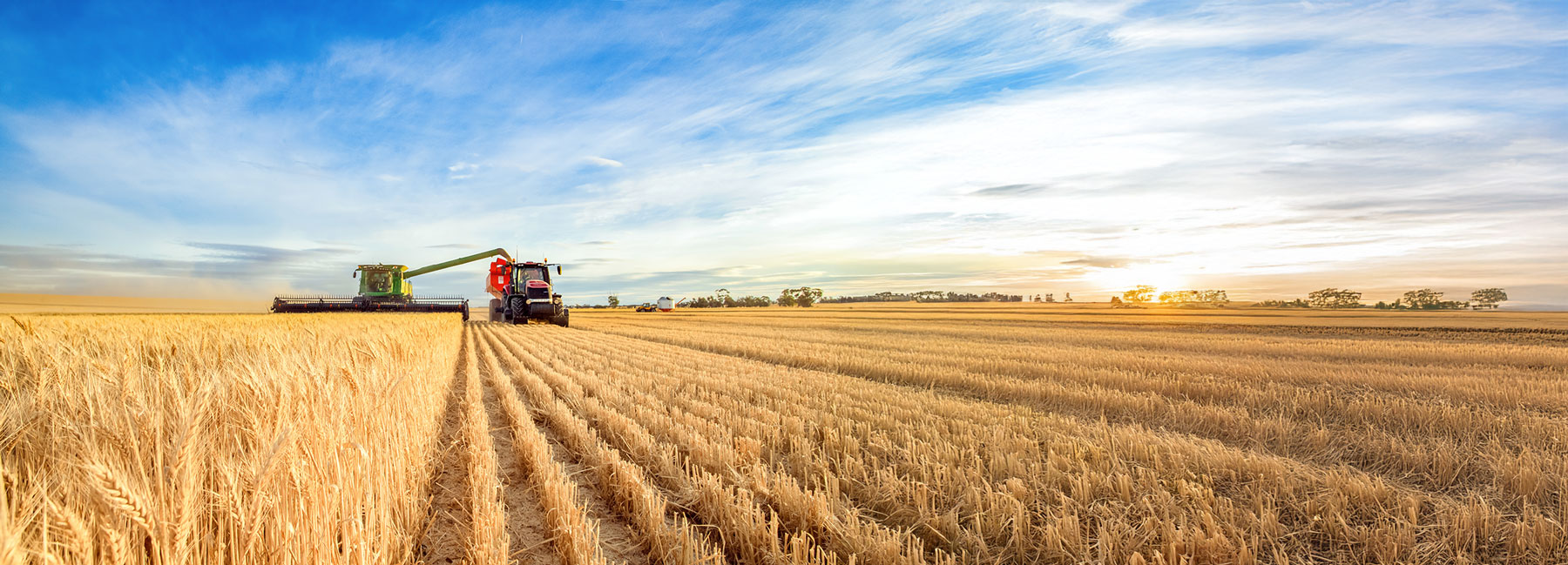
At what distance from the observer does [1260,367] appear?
10.4 m

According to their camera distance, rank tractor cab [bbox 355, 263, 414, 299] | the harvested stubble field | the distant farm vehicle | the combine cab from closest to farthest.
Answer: the harvested stubble field
the combine cab
tractor cab [bbox 355, 263, 414, 299]
the distant farm vehicle

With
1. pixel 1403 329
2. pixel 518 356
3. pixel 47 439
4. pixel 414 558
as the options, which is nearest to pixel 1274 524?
pixel 414 558

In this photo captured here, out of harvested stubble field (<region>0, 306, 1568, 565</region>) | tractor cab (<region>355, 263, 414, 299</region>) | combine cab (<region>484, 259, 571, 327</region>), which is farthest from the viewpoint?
tractor cab (<region>355, 263, 414, 299</region>)

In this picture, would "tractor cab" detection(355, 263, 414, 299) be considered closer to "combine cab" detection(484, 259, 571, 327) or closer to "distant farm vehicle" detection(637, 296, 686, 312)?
"combine cab" detection(484, 259, 571, 327)

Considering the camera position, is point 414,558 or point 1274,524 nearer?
point 414,558

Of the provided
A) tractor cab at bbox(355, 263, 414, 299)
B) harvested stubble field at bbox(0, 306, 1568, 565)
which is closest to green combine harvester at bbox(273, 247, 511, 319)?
tractor cab at bbox(355, 263, 414, 299)

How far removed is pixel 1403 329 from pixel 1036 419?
25.7 meters

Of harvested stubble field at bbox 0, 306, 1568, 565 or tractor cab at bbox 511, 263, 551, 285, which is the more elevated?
tractor cab at bbox 511, 263, 551, 285

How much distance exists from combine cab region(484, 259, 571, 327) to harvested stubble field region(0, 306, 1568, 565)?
18473 millimetres

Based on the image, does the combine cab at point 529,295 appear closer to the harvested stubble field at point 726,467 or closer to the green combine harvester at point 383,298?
the green combine harvester at point 383,298

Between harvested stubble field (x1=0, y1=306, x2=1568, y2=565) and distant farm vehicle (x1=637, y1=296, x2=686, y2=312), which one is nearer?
harvested stubble field (x1=0, y1=306, x2=1568, y2=565)

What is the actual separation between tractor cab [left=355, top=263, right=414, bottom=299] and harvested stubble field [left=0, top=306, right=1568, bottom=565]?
26875 mm

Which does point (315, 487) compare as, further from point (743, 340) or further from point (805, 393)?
point (743, 340)

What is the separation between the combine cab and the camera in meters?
27.1
